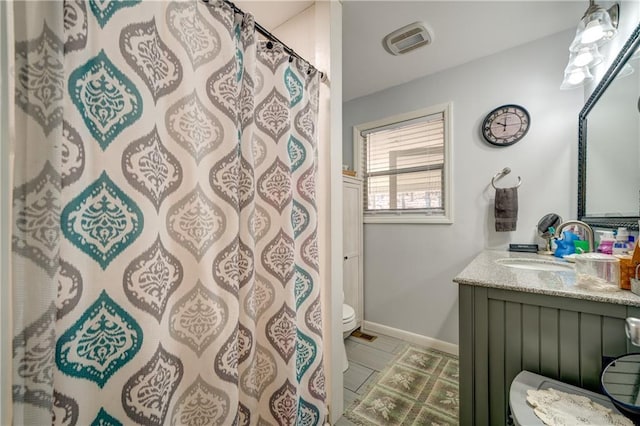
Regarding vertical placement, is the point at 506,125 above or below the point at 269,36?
below

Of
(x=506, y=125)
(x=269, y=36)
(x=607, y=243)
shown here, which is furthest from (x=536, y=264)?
(x=269, y=36)

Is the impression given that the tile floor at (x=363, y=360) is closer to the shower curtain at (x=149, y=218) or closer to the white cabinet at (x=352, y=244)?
the white cabinet at (x=352, y=244)

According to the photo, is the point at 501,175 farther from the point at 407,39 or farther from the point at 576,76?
the point at 407,39

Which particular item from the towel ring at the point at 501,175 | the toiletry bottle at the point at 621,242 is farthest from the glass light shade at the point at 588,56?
the toiletry bottle at the point at 621,242

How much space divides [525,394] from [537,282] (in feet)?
1.39

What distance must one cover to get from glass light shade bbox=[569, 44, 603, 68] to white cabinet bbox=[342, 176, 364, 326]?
1.63 metres

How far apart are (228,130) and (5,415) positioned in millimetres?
872

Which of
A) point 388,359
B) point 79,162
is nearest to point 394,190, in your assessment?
point 388,359

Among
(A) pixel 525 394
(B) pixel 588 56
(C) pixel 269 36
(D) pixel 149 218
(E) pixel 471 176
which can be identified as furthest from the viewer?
(E) pixel 471 176

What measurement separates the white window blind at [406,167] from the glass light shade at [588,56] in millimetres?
871

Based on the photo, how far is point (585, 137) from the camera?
162 centimetres

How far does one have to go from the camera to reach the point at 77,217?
24.1 inches

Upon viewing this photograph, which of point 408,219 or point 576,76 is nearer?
point 576,76

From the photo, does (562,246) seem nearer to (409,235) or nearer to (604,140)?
(604,140)
